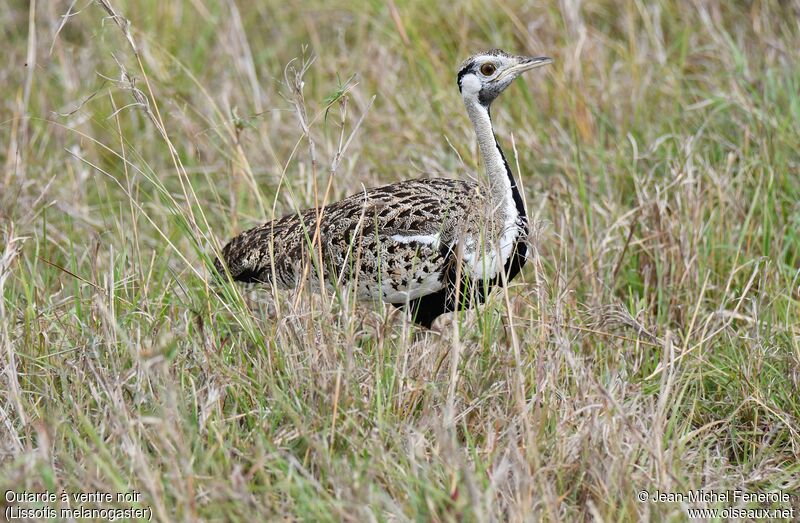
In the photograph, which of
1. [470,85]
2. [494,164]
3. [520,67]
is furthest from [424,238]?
[520,67]

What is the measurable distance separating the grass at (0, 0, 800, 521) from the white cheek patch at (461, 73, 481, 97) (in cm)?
38

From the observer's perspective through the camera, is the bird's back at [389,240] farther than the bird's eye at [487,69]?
No

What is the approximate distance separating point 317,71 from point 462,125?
1.19 m

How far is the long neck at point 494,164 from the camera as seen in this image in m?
3.80

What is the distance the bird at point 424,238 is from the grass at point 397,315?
12 cm

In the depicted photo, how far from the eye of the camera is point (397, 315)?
4016mm

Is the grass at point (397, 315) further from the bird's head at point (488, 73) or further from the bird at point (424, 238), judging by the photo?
the bird's head at point (488, 73)

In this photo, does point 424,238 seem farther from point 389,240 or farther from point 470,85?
point 470,85

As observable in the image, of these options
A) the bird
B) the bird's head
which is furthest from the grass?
the bird's head

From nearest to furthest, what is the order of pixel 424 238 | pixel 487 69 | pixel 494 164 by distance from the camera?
1. pixel 424 238
2. pixel 494 164
3. pixel 487 69

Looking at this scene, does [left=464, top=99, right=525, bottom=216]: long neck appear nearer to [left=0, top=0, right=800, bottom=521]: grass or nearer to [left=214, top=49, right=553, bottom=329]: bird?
[left=214, top=49, right=553, bottom=329]: bird

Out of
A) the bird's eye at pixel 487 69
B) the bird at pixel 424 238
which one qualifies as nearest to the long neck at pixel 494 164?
the bird at pixel 424 238

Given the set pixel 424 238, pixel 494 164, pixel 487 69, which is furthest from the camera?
pixel 487 69

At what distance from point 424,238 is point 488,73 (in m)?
0.73
